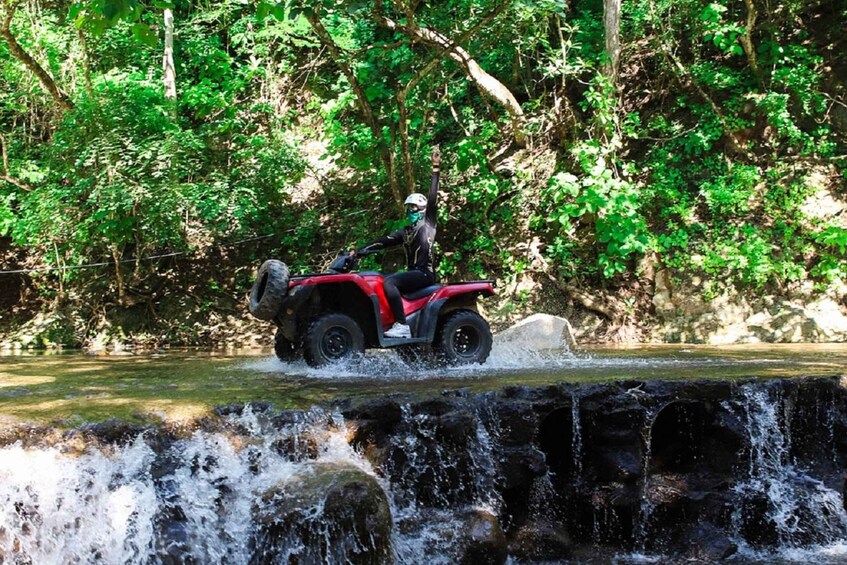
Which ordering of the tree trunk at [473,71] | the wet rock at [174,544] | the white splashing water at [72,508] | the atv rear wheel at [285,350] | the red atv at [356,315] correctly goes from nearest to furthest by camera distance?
the white splashing water at [72,508], the wet rock at [174,544], the red atv at [356,315], the atv rear wheel at [285,350], the tree trunk at [473,71]

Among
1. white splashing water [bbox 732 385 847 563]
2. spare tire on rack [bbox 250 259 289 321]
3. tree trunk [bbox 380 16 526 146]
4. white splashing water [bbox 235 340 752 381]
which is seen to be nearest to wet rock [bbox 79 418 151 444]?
white splashing water [bbox 235 340 752 381]

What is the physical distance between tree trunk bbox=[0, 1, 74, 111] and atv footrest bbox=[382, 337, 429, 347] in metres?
7.72

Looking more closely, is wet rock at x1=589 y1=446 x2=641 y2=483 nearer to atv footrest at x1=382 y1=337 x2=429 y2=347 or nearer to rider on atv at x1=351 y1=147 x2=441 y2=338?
atv footrest at x1=382 y1=337 x2=429 y2=347

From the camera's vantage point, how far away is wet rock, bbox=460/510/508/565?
499cm

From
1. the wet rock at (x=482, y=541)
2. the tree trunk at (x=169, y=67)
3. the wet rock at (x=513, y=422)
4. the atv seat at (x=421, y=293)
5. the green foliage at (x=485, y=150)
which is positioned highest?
the tree trunk at (x=169, y=67)

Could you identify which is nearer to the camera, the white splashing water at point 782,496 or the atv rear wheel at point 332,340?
the white splashing water at point 782,496

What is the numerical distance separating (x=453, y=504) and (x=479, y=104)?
947 centimetres

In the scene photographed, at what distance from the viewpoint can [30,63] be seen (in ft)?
39.6

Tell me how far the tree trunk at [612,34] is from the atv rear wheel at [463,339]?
572 centimetres

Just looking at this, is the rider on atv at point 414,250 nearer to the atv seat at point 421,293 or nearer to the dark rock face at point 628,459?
the atv seat at point 421,293

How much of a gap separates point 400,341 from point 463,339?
2.55 feet

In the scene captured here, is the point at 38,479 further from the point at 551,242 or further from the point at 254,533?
the point at 551,242

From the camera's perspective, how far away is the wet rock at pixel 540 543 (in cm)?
553

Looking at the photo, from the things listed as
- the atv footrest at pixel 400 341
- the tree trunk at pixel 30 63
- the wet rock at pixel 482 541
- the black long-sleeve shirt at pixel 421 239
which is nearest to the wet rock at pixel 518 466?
the wet rock at pixel 482 541
